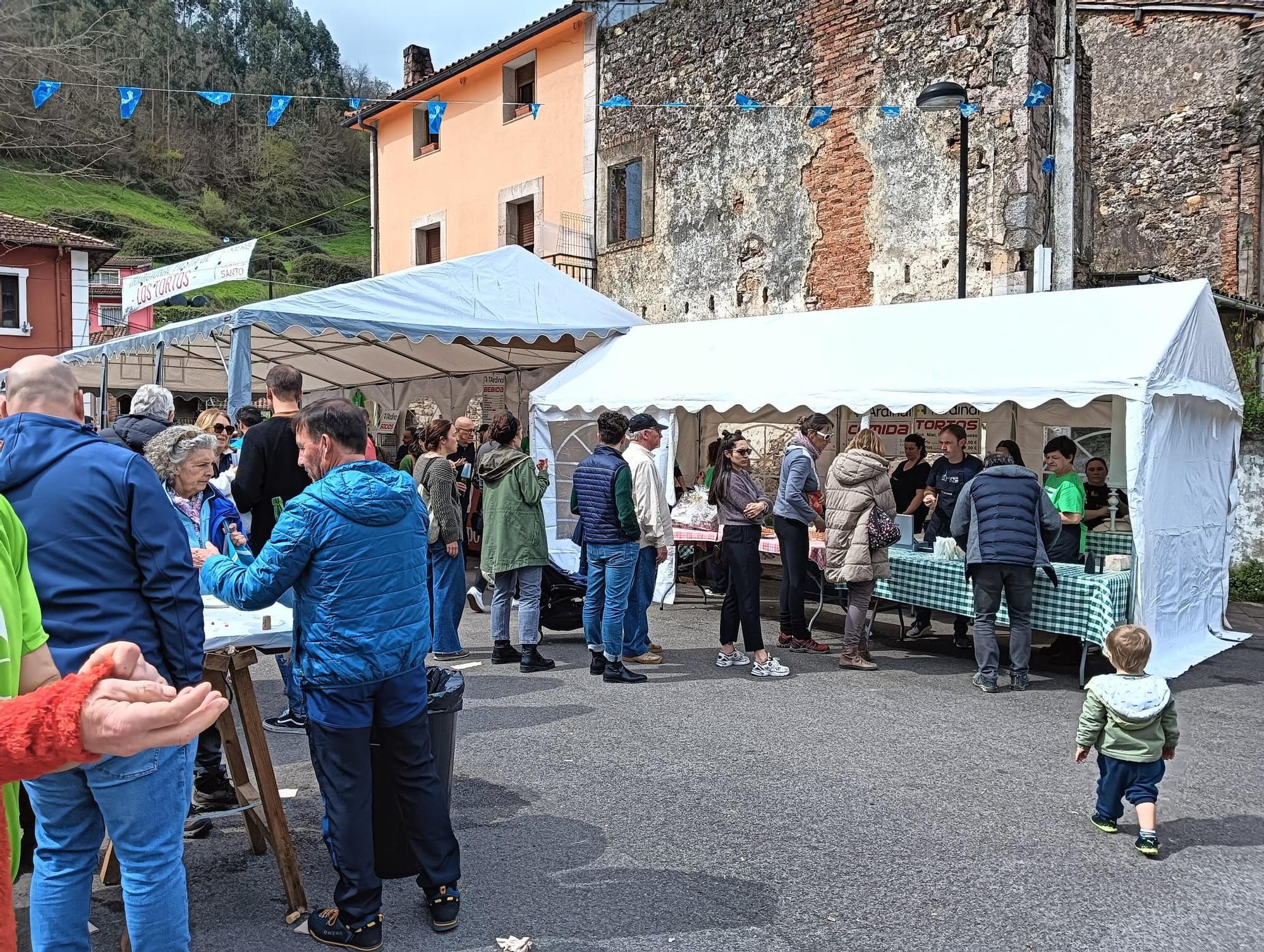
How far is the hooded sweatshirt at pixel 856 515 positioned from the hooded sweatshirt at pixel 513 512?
6.63 ft

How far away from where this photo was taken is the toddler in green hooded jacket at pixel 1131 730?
13.1 ft

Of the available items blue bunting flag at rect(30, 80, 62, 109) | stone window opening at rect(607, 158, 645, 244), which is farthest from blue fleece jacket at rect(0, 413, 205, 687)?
stone window opening at rect(607, 158, 645, 244)

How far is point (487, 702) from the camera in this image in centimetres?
605

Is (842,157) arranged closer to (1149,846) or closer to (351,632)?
(1149,846)

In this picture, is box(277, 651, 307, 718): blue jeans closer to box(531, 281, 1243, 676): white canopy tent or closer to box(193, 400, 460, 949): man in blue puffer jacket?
box(193, 400, 460, 949): man in blue puffer jacket

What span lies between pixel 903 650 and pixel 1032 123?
7.20 meters

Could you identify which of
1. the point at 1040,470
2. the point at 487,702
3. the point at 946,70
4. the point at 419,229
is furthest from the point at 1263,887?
the point at 419,229

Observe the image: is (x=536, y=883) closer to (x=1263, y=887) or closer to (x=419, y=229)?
(x=1263, y=887)

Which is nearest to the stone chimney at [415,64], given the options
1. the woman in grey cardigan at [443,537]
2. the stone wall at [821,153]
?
the stone wall at [821,153]

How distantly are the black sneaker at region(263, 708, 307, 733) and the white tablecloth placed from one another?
182 cm

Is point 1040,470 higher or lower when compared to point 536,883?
higher

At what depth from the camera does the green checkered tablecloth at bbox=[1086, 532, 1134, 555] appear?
7969 mm

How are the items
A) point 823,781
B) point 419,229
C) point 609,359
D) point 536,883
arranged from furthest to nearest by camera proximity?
1. point 419,229
2. point 609,359
3. point 823,781
4. point 536,883

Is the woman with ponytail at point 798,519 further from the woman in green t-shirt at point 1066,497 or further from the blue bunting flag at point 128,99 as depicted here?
the blue bunting flag at point 128,99
